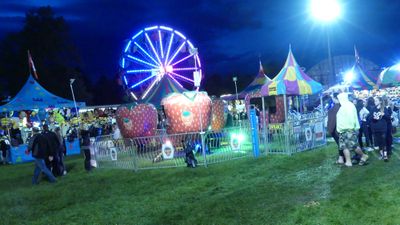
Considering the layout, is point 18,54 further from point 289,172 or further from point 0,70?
point 289,172

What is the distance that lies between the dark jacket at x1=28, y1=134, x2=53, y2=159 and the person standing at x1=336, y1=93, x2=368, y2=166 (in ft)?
24.8

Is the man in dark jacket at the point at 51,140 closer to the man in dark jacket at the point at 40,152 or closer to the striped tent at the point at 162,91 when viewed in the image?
the man in dark jacket at the point at 40,152

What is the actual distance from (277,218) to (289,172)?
3323 millimetres

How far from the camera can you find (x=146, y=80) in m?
19.5

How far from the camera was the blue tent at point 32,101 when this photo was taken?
1767 cm

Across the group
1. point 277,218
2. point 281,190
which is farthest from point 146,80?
point 277,218

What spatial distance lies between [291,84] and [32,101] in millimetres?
12385

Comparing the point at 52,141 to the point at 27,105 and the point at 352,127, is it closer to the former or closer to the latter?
the point at 352,127

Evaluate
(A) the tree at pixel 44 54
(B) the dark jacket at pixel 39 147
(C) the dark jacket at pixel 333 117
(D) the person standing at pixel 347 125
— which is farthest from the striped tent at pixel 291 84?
(A) the tree at pixel 44 54

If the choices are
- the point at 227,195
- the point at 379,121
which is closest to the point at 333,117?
the point at 379,121

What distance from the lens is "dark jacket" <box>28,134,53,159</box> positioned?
10195mm

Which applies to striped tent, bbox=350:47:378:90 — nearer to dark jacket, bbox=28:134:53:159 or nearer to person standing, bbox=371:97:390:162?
person standing, bbox=371:97:390:162

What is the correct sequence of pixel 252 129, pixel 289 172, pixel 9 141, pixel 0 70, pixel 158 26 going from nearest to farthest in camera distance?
pixel 289 172 < pixel 252 129 < pixel 9 141 < pixel 158 26 < pixel 0 70

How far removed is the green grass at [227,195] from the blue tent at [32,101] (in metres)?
7.73
